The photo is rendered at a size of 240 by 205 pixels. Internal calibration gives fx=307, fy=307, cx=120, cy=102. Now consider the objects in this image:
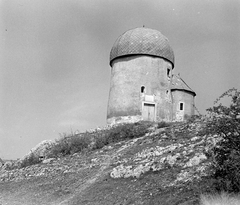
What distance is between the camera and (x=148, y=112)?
24703mm

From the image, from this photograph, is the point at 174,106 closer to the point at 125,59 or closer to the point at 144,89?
the point at 144,89

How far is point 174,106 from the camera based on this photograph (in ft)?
86.5

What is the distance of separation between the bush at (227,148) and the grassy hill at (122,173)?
36cm

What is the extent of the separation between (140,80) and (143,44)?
301 cm

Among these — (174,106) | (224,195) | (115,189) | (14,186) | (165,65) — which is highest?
(165,65)

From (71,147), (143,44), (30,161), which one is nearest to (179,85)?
(143,44)

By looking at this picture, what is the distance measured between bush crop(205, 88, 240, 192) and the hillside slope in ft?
1.37

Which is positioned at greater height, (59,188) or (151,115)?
(151,115)

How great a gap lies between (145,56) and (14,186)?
1605 cm

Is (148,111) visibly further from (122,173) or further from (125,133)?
(122,173)

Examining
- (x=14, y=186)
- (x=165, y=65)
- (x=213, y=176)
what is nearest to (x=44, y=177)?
(x=14, y=186)

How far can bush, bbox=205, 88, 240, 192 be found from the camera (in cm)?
608

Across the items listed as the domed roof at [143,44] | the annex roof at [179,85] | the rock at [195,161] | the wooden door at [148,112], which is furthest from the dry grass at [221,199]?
the annex roof at [179,85]

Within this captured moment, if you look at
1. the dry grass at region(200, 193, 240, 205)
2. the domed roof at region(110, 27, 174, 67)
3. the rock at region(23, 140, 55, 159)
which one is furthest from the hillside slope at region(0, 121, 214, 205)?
the domed roof at region(110, 27, 174, 67)
